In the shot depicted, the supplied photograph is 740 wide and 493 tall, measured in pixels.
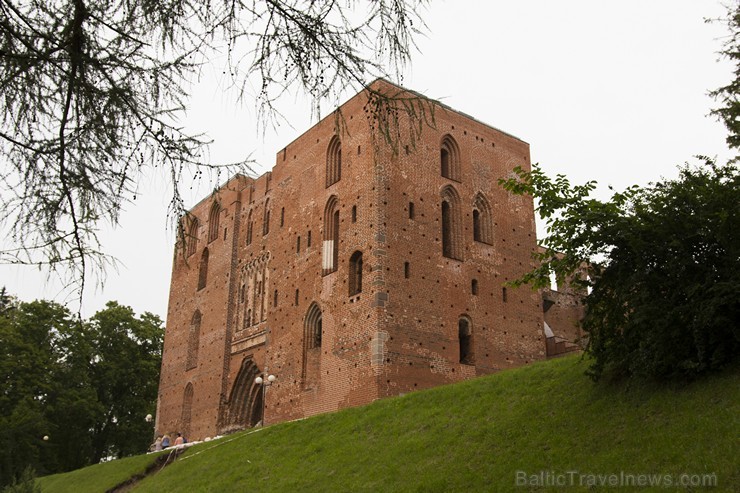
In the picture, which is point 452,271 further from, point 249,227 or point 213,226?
point 213,226

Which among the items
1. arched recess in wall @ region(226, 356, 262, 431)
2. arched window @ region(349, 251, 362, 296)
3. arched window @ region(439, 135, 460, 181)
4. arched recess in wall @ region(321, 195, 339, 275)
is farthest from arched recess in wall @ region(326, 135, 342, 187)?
arched recess in wall @ region(226, 356, 262, 431)

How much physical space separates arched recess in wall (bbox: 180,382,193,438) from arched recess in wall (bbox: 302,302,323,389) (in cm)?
965

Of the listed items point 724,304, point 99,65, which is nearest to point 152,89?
point 99,65

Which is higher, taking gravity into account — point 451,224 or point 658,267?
point 451,224

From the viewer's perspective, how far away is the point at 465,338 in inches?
955

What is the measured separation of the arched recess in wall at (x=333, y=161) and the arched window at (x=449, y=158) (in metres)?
3.62

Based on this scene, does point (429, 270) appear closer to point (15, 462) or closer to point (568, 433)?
point (568, 433)

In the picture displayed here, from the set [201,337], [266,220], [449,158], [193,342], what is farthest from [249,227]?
[449,158]

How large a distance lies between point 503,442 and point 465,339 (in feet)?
40.0

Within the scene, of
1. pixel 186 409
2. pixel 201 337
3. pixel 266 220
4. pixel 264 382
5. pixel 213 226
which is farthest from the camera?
pixel 213 226

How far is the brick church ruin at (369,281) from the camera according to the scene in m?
22.6

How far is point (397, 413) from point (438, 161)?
37.0 ft

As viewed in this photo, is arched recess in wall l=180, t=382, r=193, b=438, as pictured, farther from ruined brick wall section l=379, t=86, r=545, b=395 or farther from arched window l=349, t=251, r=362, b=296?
ruined brick wall section l=379, t=86, r=545, b=395

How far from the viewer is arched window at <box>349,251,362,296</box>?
925 inches
